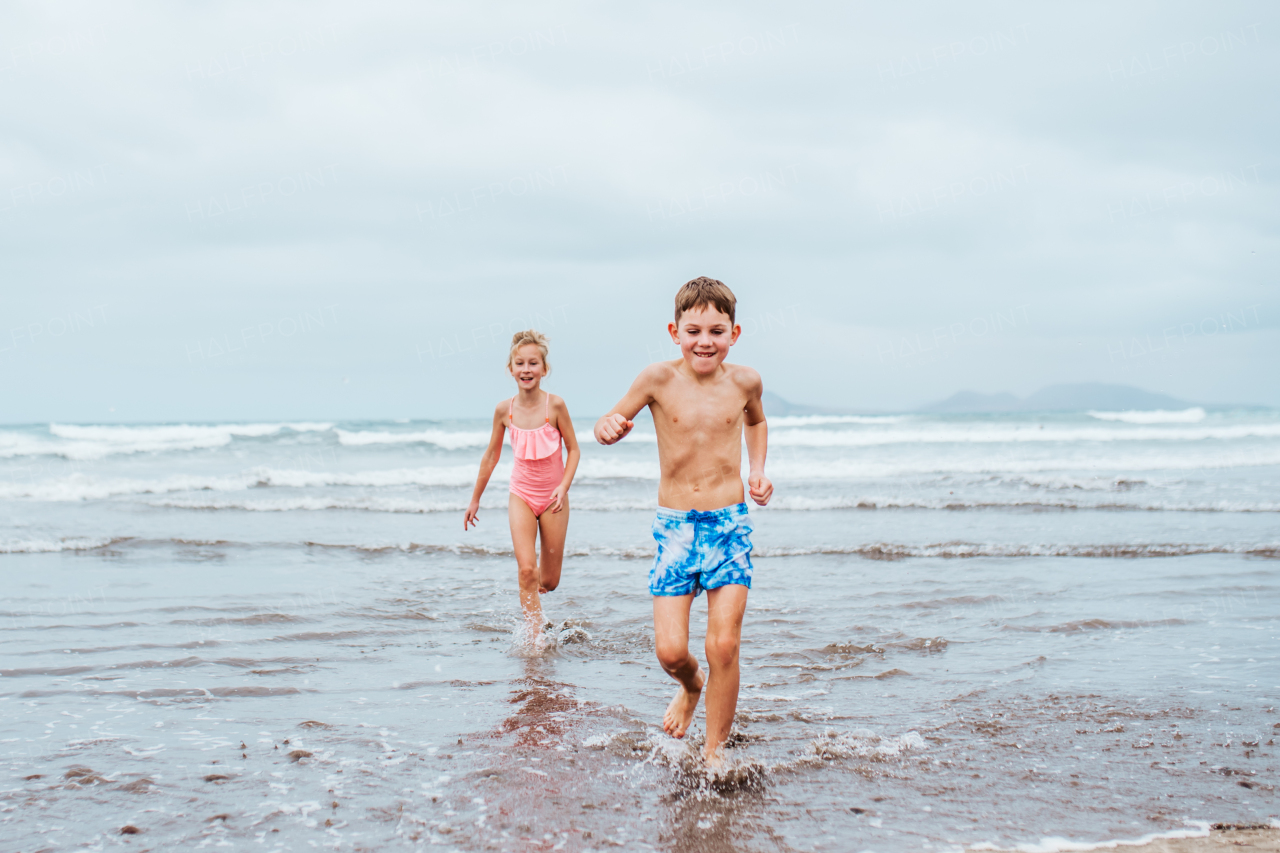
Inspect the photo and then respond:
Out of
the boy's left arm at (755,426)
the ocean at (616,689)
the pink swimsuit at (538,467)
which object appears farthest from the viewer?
the pink swimsuit at (538,467)

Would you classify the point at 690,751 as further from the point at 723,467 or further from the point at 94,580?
the point at 94,580

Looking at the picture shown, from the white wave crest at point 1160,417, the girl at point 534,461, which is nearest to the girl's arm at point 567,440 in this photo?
the girl at point 534,461

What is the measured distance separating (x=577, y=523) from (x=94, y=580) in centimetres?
649

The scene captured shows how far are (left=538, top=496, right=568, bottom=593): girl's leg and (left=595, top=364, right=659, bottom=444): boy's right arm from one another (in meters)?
2.72

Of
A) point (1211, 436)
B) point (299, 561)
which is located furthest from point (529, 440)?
point (1211, 436)

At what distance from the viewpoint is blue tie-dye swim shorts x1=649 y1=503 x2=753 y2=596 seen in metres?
3.83

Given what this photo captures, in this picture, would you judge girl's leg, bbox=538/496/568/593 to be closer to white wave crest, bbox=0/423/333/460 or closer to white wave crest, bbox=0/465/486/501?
white wave crest, bbox=0/465/486/501

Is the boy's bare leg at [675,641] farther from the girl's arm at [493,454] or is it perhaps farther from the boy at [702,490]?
the girl's arm at [493,454]

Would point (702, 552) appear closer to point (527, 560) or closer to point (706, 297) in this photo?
point (706, 297)

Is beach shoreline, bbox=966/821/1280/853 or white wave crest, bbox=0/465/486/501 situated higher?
white wave crest, bbox=0/465/486/501

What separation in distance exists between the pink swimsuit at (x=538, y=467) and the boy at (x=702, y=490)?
106 inches

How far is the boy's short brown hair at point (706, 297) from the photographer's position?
3842 mm

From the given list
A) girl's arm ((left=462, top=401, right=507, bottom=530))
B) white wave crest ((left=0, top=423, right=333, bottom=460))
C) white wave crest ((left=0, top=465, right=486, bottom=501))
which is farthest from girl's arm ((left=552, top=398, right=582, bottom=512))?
white wave crest ((left=0, top=423, right=333, bottom=460))

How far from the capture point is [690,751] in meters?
4.02
